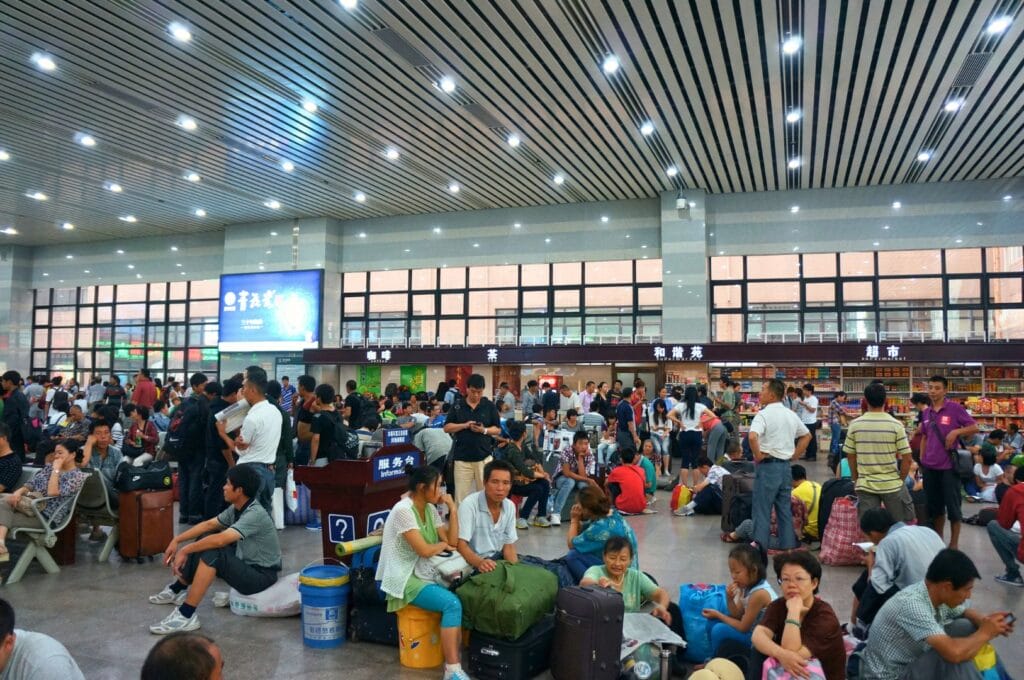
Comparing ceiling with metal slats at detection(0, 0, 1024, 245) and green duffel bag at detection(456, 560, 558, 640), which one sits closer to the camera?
green duffel bag at detection(456, 560, 558, 640)

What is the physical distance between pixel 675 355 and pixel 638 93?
7139mm

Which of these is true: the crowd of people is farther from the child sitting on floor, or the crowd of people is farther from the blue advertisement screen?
the blue advertisement screen

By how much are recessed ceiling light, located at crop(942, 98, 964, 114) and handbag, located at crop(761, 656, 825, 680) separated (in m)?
12.5

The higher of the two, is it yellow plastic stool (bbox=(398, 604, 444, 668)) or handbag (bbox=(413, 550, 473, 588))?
handbag (bbox=(413, 550, 473, 588))

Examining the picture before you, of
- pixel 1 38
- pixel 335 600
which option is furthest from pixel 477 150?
pixel 335 600

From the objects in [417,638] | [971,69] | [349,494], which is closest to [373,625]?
[417,638]

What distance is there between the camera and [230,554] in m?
4.64

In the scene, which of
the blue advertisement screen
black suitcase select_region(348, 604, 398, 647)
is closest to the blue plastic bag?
black suitcase select_region(348, 604, 398, 647)

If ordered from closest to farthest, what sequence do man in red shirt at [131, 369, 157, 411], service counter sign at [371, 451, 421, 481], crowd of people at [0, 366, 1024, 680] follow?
crowd of people at [0, 366, 1024, 680] → service counter sign at [371, 451, 421, 481] → man in red shirt at [131, 369, 157, 411]

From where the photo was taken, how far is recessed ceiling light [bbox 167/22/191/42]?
967cm

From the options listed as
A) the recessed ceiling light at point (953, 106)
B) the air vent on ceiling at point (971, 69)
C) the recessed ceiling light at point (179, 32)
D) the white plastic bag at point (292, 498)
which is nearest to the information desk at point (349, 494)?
the white plastic bag at point (292, 498)

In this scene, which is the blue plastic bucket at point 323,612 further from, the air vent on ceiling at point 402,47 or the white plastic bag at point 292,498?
the air vent on ceiling at point 402,47

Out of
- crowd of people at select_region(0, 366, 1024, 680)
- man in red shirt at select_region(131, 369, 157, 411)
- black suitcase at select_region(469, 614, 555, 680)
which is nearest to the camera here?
crowd of people at select_region(0, 366, 1024, 680)

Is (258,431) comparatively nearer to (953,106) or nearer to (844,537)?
(844,537)
